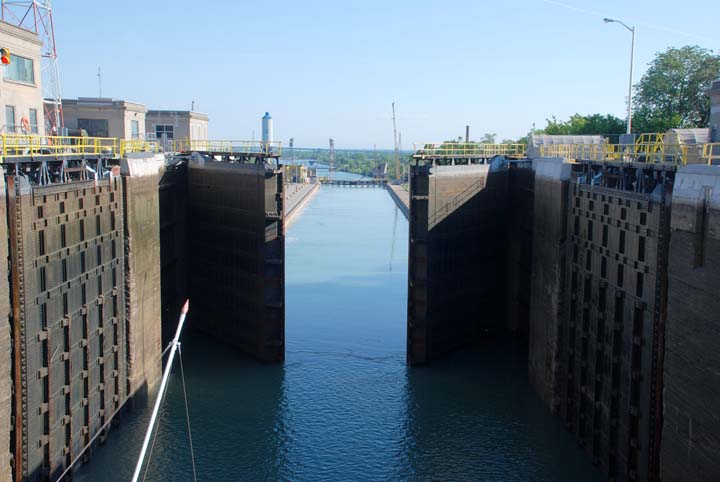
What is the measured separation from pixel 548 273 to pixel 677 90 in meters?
30.5

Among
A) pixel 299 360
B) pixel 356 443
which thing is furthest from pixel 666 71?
pixel 356 443

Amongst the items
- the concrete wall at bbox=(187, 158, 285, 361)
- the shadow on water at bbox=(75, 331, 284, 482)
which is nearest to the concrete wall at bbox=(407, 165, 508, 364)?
the concrete wall at bbox=(187, 158, 285, 361)

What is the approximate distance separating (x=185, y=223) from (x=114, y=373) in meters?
10.4

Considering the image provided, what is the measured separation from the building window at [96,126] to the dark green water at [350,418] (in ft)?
51.3

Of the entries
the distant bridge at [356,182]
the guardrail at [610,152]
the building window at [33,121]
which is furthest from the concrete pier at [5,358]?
the distant bridge at [356,182]

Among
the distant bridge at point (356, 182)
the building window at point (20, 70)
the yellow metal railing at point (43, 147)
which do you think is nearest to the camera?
the yellow metal railing at point (43, 147)

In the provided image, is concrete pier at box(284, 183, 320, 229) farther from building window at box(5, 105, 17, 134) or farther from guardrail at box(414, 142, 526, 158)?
building window at box(5, 105, 17, 134)

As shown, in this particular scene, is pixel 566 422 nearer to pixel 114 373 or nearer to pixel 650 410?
pixel 650 410

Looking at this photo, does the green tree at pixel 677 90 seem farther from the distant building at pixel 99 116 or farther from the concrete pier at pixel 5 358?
the concrete pier at pixel 5 358

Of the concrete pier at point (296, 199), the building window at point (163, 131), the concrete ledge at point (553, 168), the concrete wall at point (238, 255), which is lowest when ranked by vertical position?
the concrete pier at point (296, 199)

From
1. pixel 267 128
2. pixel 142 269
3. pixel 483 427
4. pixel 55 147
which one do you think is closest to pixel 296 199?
pixel 267 128

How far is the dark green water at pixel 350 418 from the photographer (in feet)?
65.4

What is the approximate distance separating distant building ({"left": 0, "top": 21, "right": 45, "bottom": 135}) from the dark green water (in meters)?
10.6

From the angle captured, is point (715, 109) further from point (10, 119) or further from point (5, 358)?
point (10, 119)
